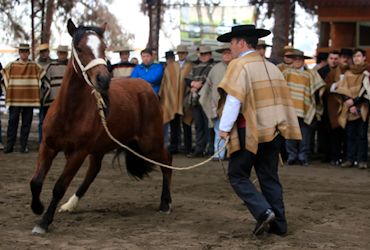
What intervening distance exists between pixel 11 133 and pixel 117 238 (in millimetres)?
7674

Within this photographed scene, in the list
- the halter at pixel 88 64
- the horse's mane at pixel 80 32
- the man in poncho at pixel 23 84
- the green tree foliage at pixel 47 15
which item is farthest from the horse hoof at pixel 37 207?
the green tree foliage at pixel 47 15

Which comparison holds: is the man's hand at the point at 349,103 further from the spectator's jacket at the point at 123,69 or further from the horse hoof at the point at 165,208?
the horse hoof at the point at 165,208

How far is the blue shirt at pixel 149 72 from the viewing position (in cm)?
1350

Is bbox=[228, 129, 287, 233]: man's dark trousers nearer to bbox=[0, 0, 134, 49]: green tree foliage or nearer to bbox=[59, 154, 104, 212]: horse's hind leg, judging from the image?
bbox=[59, 154, 104, 212]: horse's hind leg

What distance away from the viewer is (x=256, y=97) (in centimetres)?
673

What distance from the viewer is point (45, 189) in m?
9.73

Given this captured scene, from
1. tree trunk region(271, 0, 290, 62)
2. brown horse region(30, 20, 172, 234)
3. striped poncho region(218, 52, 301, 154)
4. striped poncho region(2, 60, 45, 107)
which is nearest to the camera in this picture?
striped poncho region(218, 52, 301, 154)

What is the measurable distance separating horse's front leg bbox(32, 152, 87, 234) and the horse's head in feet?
2.64

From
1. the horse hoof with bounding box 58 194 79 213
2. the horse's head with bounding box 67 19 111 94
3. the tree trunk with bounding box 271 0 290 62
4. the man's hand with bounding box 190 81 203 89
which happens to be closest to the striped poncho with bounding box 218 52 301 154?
the horse's head with bounding box 67 19 111 94

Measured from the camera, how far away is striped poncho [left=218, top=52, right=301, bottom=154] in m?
6.64

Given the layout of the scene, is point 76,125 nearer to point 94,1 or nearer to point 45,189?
point 45,189

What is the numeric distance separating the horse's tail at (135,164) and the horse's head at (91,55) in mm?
1853

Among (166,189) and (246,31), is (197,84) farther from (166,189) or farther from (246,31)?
(246,31)

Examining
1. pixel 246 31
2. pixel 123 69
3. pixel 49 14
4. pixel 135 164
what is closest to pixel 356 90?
pixel 123 69
